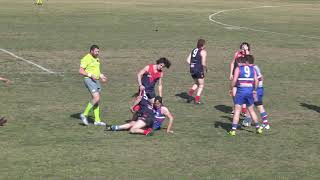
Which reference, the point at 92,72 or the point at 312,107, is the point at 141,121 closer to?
the point at 92,72

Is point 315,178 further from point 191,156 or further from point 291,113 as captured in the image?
point 291,113

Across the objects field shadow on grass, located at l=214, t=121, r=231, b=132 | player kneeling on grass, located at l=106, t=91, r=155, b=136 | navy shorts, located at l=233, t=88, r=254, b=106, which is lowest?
field shadow on grass, located at l=214, t=121, r=231, b=132

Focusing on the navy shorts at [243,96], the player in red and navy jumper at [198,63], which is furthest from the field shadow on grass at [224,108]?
the navy shorts at [243,96]

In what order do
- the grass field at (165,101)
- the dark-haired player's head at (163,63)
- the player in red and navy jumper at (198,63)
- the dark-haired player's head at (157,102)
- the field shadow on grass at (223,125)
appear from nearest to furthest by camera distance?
the grass field at (165,101) < the dark-haired player's head at (157,102) < the dark-haired player's head at (163,63) < the field shadow on grass at (223,125) < the player in red and navy jumper at (198,63)

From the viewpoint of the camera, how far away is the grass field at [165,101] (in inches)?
596

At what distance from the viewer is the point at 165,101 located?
2336cm

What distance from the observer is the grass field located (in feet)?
49.7

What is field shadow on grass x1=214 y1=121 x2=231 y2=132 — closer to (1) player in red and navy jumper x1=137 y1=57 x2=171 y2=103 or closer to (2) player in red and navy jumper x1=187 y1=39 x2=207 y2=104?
(1) player in red and navy jumper x1=137 y1=57 x2=171 y2=103

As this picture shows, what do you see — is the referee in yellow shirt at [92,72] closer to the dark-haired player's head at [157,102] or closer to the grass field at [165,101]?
the grass field at [165,101]

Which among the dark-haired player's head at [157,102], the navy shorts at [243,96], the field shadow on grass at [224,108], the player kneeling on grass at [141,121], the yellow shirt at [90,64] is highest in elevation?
the yellow shirt at [90,64]

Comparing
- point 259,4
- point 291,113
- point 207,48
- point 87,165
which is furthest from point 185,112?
point 259,4

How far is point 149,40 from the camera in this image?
41750 mm

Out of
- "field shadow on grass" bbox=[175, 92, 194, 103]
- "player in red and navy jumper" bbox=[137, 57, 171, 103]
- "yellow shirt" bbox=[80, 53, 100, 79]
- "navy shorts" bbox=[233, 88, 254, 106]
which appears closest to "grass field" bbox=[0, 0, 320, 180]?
"field shadow on grass" bbox=[175, 92, 194, 103]

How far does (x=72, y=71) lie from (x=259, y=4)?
5332 cm
